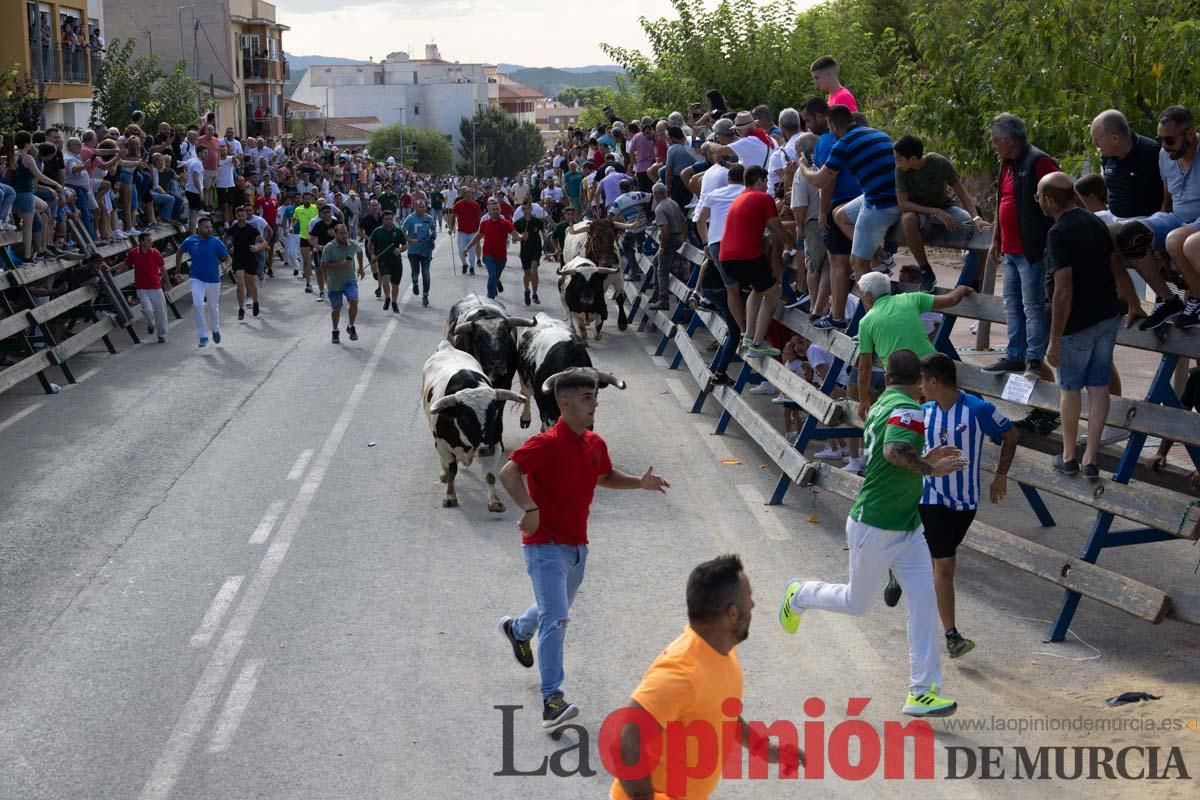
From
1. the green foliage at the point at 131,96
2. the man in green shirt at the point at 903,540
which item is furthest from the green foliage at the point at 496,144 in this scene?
the man in green shirt at the point at 903,540

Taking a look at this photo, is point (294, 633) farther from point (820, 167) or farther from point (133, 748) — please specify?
point (820, 167)

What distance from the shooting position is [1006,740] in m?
7.76

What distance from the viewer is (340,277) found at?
2206 centimetres

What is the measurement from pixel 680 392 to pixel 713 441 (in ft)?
9.84

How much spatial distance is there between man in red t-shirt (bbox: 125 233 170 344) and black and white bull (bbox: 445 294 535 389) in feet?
28.3

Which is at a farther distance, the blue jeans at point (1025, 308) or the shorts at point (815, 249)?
the shorts at point (815, 249)

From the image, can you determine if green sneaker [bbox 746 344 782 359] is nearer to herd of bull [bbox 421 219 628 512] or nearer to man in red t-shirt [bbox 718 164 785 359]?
man in red t-shirt [bbox 718 164 785 359]

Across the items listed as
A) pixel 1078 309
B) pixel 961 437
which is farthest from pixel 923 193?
pixel 961 437

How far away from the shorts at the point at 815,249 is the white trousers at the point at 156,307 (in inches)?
517

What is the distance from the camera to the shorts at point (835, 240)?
12.7 m

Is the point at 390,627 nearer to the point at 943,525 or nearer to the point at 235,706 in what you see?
the point at 235,706

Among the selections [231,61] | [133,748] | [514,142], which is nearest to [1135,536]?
[133,748]

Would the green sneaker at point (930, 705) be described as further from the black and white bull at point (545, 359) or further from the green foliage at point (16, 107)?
the green foliage at point (16, 107)

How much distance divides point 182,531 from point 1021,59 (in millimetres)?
12394
